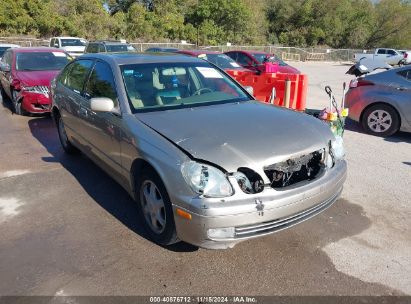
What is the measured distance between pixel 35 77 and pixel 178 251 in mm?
6797

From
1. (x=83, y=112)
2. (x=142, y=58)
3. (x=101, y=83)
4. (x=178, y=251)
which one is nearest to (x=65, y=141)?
(x=83, y=112)

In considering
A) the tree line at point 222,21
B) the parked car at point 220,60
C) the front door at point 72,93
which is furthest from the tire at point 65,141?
the tree line at point 222,21

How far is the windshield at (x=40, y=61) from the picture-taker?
29.8ft

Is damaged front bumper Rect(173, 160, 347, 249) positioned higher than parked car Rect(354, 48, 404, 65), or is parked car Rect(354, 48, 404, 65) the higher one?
damaged front bumper Rect(173, 160, 347, 249)

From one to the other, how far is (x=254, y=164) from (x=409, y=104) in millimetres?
5080

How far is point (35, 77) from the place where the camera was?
8.48 meters

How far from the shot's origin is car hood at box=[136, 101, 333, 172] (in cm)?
293

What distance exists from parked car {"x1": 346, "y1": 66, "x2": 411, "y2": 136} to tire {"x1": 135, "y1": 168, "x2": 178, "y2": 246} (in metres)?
5.36

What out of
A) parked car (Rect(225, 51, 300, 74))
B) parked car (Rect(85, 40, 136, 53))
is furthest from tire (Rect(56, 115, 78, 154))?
parked car (Rect(85, 40, 136, 53))

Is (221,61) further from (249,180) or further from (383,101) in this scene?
(249,180)

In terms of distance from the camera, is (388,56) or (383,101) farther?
(388,56)

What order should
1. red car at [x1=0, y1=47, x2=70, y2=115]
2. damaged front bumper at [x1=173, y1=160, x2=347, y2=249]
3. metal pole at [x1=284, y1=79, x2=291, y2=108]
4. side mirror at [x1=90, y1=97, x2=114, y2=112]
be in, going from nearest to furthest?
damaged front bumper at [x1=173, y1=160, x2=347, y2=249]
side mirror at [x1=90, y1=97, x2=114, y2=112]
metal pole at [x1=284, y1=79, x2=291, y2=108]
red car at [x1=0, y1=47, x2=70, y2=115]

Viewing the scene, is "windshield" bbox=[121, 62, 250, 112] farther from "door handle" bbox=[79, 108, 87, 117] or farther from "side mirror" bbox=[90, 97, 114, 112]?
"door handle" bbox=[79, 108, 87, 117]

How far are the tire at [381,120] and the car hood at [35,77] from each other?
22.4 feet
